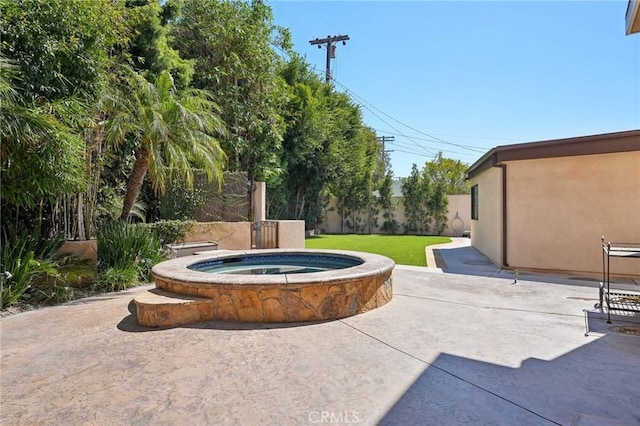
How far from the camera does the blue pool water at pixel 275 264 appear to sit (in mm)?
7316

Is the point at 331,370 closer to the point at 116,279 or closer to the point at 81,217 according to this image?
the point at 116,279

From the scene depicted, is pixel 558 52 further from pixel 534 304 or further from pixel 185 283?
pixel 185 283

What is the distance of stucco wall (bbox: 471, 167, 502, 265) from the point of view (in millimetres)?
10188

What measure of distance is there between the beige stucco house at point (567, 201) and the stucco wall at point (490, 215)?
9cm

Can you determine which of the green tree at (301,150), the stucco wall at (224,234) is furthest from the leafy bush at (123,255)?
the green tree at (301,150)

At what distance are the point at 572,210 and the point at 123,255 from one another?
1100 centimetres

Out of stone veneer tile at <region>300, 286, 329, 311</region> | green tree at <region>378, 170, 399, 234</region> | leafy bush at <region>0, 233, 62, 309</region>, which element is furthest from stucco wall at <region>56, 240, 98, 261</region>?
green tree at <region>378, 170, 399, 234</region>

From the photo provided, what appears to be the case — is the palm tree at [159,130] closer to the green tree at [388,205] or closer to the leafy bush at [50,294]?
the leafy bush at [50,294]

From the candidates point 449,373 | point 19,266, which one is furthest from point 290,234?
point 449,373

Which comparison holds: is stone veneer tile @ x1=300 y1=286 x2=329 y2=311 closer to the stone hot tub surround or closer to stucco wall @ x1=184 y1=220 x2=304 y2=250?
the stone hot tub surround

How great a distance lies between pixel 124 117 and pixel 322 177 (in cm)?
1396

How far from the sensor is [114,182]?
9.54 m

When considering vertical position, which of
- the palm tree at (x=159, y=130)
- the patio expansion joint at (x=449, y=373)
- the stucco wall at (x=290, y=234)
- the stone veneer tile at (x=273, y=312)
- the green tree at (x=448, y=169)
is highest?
the green tree at (x=448, y=169)

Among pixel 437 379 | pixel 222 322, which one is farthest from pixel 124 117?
pixel 437 379
